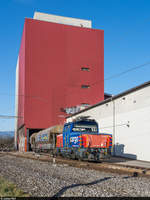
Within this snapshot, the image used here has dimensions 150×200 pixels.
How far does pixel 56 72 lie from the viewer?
5162 centimetres

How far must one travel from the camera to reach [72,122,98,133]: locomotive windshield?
21.2 metres

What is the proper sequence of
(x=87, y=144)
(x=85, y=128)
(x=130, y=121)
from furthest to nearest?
(x=130, y=121) < (x=85, y=128) < (x=87, y=144)

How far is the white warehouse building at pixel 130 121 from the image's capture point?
24359 millimetres

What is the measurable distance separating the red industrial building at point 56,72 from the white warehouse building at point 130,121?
1824 centimetres

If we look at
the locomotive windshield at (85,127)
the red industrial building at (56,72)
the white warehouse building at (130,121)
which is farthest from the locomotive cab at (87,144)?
the red industrial building at (56,72)

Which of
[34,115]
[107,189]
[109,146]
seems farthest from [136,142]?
[34,115]

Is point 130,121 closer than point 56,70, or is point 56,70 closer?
point 130,121

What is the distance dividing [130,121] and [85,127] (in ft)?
23.8

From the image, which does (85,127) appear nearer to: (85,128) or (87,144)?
(85,128)

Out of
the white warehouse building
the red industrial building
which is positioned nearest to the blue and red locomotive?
the white warehouse building

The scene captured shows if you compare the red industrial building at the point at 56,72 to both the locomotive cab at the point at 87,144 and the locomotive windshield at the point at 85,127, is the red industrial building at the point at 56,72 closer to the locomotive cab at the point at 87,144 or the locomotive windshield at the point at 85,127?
the locomotive windshield at the point at 85,127

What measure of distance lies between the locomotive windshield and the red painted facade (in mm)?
27554

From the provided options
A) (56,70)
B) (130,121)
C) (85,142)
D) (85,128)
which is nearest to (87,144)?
(85,142)

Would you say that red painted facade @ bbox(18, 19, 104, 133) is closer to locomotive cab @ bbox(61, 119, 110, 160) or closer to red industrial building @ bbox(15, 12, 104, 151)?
red industrial building @ bbox(15, 12, 104, 151)
